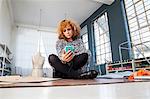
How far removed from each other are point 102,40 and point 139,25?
3.85ft

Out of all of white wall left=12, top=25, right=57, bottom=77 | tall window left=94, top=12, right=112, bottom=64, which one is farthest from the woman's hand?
white wall left=12, top=25, right=57, bottom=77

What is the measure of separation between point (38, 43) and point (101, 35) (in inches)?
81.1

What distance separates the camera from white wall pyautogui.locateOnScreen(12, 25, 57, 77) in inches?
166

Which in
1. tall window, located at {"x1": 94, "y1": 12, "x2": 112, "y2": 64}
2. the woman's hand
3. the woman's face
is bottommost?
the woman's hand

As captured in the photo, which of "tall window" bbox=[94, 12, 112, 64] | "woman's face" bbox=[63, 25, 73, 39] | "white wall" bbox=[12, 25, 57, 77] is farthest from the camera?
"white wall" bbox=[12, 25, 57, 77]

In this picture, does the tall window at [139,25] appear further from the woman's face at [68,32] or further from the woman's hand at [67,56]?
the woman's hand at [67,56]

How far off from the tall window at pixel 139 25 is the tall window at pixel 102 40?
73cm

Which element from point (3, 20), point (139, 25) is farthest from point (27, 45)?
point (139, 25)

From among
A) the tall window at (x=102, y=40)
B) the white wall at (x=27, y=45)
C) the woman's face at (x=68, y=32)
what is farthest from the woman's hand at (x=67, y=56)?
the white wall at (x=27, y=45)

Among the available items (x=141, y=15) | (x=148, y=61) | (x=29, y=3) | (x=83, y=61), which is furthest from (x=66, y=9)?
(x=83, y=61)

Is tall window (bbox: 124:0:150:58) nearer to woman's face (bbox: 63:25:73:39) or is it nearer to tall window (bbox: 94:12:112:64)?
tall window (bbox: 94:12:112:64)

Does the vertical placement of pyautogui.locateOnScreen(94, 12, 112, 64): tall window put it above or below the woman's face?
above

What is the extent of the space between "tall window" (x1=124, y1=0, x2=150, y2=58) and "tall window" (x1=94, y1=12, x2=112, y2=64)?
0.73 metres

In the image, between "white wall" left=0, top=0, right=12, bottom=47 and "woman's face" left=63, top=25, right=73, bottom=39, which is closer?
"woman's face" left=63, top=25, right=73, bottom=39
